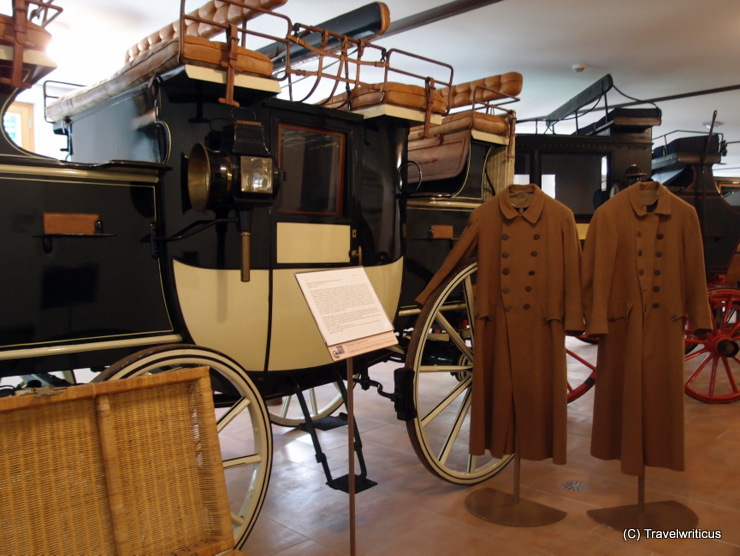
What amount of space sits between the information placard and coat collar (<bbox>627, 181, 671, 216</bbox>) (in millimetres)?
1346

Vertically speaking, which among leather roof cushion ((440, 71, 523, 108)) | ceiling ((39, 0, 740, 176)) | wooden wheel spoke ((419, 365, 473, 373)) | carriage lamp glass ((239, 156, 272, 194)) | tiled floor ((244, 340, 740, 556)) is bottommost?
tiled floor ((244, 340, 740, 556))

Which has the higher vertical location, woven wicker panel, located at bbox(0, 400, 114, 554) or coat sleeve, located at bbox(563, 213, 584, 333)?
coat sleeve, located at bbox(563, 213, 584, 333)

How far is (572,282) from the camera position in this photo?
295 centimetres

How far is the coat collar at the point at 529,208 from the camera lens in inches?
119

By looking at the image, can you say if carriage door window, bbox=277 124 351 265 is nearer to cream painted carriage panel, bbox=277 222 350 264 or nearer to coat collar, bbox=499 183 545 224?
cream painted carriage panel, bbox=277 222 350 264

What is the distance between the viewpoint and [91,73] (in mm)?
6840

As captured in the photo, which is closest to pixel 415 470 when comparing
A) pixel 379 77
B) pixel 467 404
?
pixel 467 404

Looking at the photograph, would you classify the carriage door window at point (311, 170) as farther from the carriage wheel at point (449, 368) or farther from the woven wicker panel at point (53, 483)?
the woven wicker panel at point (53, 483)

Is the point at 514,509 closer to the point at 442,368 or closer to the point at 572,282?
the point at 442,368

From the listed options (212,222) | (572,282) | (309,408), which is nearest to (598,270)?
(572,282)

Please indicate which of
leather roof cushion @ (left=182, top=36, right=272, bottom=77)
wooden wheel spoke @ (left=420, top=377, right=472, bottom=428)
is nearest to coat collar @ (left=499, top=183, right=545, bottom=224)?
wooden wheel spoke @ (left=420, top=377, right=472, bottom=428)

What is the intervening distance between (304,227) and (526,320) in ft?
3.72

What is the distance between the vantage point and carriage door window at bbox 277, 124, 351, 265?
2789mm

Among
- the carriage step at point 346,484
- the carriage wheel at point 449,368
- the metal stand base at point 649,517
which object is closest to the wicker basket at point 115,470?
the carriage step at point 346,484
